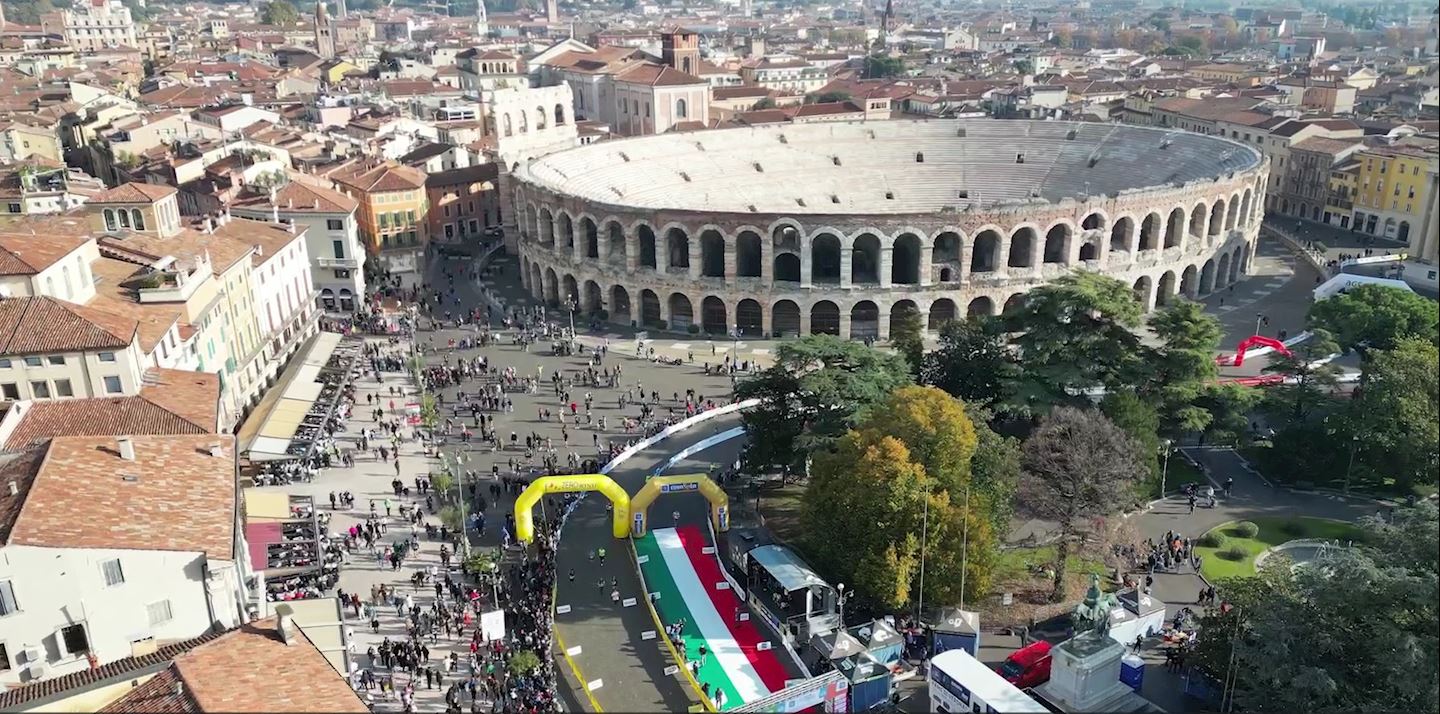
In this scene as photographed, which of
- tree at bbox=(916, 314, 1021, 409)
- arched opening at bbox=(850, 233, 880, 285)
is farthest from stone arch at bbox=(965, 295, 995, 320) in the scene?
tree at bbox=(916, 314, 1021, 409)

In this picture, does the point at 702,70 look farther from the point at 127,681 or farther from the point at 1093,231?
the point at 127,681

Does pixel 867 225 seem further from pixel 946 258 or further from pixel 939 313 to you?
pixel 939 313

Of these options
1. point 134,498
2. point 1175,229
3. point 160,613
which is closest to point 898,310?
point 1175,229

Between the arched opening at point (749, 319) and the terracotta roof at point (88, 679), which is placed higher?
the terracotta roof at point (88, 679)

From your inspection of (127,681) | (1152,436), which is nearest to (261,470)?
(127,681)

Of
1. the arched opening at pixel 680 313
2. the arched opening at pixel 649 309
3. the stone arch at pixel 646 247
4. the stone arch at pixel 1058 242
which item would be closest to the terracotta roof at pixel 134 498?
the arched opening at pixel 680 313

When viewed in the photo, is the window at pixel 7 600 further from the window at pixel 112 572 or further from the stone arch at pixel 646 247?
the stone arch at pixel 646 247

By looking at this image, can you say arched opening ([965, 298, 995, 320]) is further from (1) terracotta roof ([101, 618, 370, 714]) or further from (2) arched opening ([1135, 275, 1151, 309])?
(1) terracotta roof ([101, 618, 370, 714])
